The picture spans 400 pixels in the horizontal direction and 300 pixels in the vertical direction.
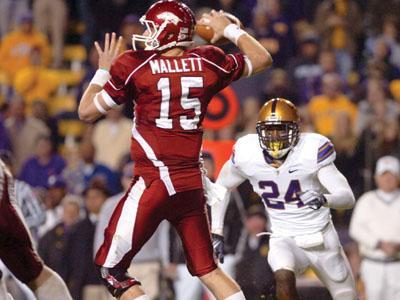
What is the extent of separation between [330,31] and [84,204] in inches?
165

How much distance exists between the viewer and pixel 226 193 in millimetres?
7887

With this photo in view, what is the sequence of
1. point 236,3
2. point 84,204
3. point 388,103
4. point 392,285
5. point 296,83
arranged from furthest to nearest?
point 236,3
point 296,83
point 388,103
point 84,204
point 392,285

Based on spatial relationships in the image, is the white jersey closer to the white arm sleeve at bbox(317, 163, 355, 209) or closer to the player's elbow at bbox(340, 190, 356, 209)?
the white arm sleeve at bbox(317, 163, 355, 209)

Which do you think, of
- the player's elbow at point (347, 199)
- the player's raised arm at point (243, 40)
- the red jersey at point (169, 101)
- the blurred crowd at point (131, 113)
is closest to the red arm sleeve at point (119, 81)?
the red jersey at point (169, 101)

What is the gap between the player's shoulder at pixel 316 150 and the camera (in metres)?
7.82

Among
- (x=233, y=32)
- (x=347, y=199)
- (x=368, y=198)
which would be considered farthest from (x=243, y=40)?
(x=368, y=198)

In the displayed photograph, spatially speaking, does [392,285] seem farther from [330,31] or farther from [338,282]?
[330,31]

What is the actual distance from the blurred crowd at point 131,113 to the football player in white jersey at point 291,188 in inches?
54.7

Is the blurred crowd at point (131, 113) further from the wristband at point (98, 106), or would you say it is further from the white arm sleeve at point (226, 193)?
the wristband at point (98, 106)

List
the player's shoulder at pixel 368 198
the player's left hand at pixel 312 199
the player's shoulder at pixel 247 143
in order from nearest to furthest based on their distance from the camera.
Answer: the player's left hand at pixel 312 199 → the player's shoulder at pixel 247 143 → the player's shoulder at pixel 368 198

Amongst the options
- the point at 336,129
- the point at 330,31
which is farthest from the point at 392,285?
the point at 330,31

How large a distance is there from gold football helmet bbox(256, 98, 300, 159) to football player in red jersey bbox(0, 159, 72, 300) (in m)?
1.54

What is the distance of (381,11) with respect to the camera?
14992 millimetres

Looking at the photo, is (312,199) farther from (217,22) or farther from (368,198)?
(368,198)
